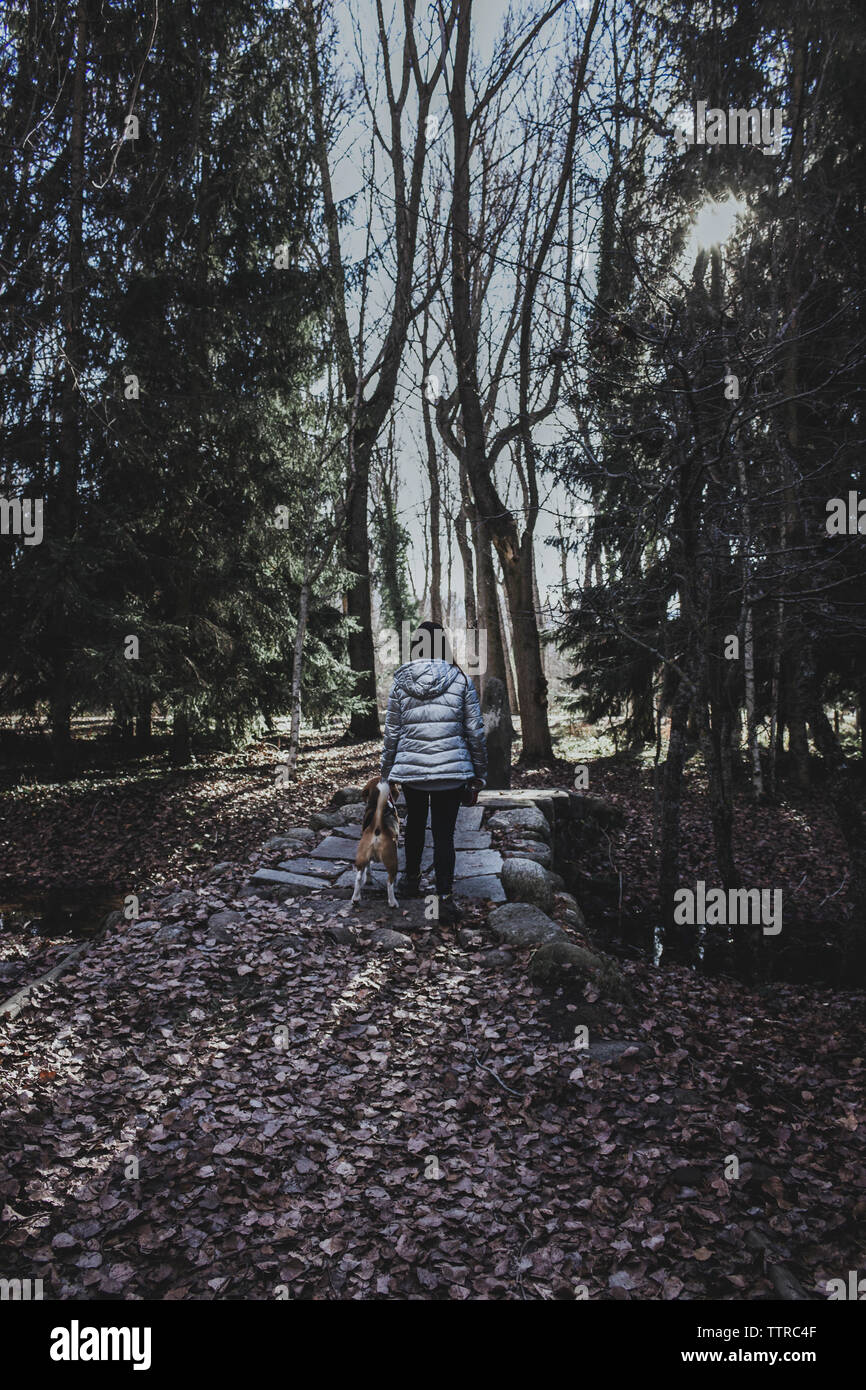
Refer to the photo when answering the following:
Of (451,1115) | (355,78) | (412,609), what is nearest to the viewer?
(451,1115)

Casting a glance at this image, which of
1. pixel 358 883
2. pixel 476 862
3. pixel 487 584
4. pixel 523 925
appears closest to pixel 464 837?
pixel 476 862

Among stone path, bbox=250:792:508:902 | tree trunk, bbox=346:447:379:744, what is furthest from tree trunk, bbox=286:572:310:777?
stone path, bbox=250:792:508:902

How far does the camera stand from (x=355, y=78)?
614 inches

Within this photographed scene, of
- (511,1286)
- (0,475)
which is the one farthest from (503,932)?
(0,475)

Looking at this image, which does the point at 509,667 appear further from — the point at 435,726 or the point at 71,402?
the point at 435,726

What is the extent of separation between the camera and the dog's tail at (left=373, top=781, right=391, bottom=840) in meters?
6.08

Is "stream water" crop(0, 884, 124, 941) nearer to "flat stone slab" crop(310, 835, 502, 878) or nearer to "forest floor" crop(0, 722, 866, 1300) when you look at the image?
"forest floor" crop(0, 722, 866, 1300)

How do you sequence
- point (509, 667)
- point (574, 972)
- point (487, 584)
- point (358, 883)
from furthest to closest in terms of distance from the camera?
point (509, 667), point (487, 584), point (358, 883), point (574, 972)

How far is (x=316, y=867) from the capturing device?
295 inches

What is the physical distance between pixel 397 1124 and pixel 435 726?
2.88 m

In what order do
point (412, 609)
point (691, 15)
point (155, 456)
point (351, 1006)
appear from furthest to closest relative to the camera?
point (412, 609) → point (155, 456) → point (691, 15) → point (351, 1006)

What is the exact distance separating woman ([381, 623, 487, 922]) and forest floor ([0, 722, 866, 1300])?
3.20ft
